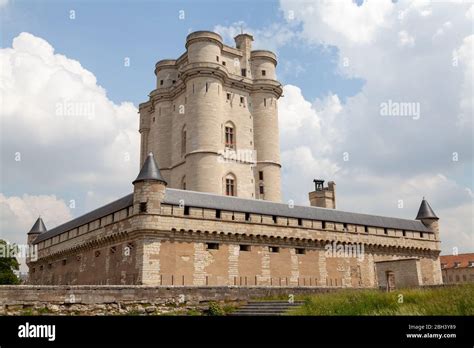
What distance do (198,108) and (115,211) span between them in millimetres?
13974

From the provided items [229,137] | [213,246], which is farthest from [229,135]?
[213,246]

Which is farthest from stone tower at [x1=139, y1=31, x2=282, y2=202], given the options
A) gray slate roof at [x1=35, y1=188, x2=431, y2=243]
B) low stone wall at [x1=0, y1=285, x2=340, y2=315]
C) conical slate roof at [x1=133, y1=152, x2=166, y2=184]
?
low stone wall at [x1=0, y1=285, x2=340, y2=315]

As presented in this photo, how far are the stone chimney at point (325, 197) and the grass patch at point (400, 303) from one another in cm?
3223

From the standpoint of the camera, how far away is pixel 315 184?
51125mm

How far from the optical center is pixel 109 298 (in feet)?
57.7

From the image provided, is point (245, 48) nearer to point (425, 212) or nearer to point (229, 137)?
point (229, 137)

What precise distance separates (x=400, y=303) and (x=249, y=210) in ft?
56.6

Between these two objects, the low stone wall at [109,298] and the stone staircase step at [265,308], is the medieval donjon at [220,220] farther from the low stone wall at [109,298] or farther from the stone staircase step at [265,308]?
the stone staircase step at [265,308]

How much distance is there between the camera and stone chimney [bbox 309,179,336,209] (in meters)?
49.5

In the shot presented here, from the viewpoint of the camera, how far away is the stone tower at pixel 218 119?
3994 centimetres
